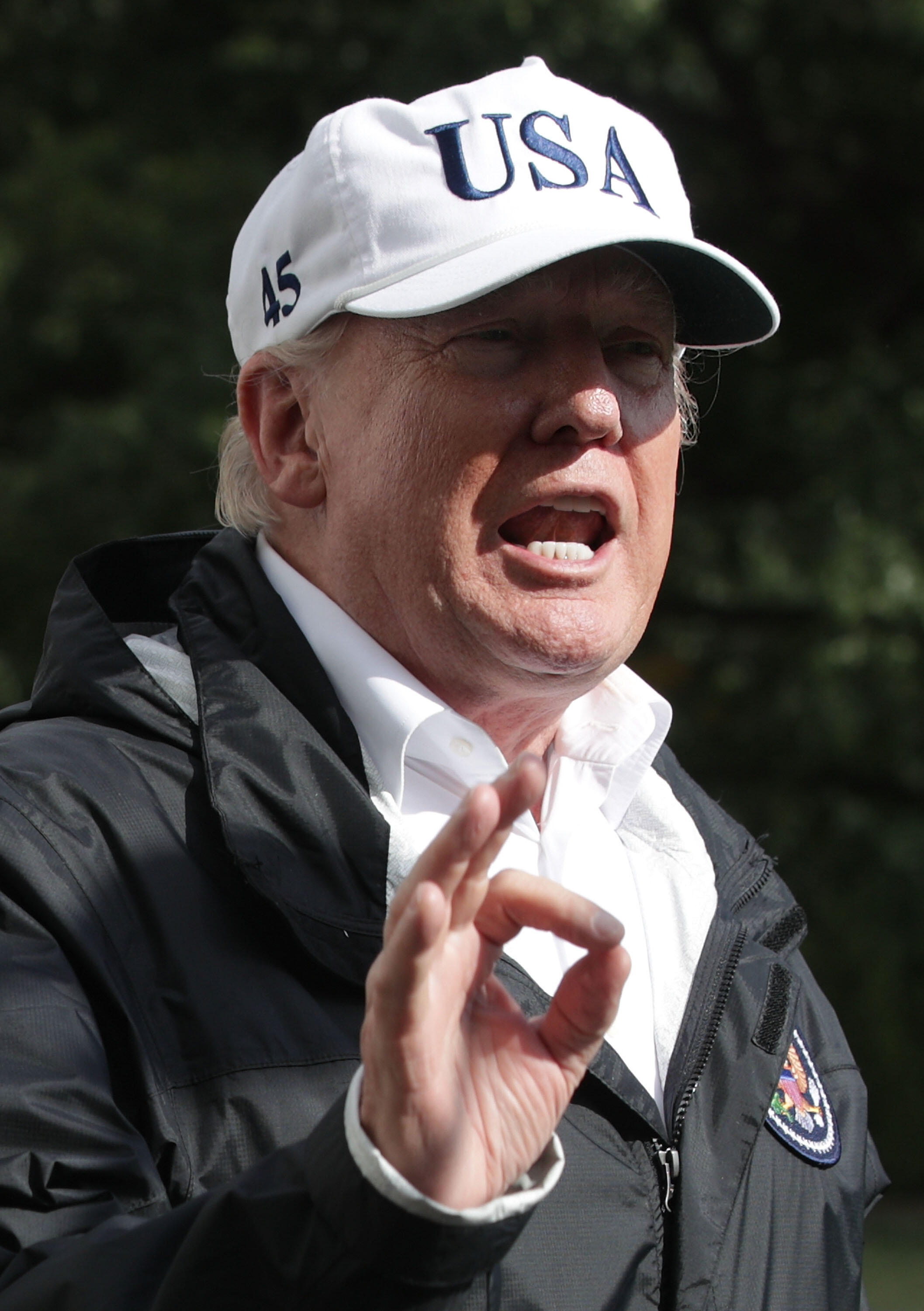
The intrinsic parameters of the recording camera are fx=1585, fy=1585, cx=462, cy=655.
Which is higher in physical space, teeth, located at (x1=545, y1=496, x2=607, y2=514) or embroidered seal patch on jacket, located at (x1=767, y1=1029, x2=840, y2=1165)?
teeth, located at (x1=545, y1=496, x2=607, y2=514)

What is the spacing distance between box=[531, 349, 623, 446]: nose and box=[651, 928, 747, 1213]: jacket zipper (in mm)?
637

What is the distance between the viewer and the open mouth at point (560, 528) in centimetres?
195

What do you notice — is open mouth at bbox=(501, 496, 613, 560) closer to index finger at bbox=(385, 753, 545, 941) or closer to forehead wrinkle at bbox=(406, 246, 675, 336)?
forehead wrinkle at bbox=(406, 246, 675, 336)

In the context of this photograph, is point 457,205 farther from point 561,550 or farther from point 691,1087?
point 691,1087

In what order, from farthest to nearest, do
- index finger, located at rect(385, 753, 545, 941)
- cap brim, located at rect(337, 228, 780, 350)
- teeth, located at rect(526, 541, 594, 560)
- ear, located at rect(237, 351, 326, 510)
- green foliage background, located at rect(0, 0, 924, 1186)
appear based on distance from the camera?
green foliage background, located at rect(0, 0, 924, 1186) < ear, located at rect(237, 351, 326, 510) < teeth, located at rect(526, 541, 594, 560) < cap brim, located at rect(337, 228, 780, 350) < index finger, located at rect(385, 753, 545, 941)

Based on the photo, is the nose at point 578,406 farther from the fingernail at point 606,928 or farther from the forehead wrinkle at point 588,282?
the fingernail at point 606,928

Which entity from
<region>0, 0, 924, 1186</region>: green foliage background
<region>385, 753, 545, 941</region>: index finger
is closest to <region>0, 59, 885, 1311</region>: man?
<region>385, 753, 545, 941</region>: index finger

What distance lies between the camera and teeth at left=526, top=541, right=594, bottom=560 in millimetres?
1943

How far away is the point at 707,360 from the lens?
7.23 metres

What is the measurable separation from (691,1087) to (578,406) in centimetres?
80

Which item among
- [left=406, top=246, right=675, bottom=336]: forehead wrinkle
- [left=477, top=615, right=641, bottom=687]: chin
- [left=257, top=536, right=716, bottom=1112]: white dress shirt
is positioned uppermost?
[left=406, top=246, right=675, bottom=336]: forehead wrinkle

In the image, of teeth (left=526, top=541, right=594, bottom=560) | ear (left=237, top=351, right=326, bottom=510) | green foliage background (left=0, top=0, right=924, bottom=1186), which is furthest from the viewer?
green foliage background (left=0, top=0, right=924, bottom=1186)

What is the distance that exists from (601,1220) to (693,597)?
21.5 ft

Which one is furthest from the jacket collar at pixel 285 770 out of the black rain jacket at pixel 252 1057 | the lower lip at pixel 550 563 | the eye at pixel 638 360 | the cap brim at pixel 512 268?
the eye at pixel 638 360
